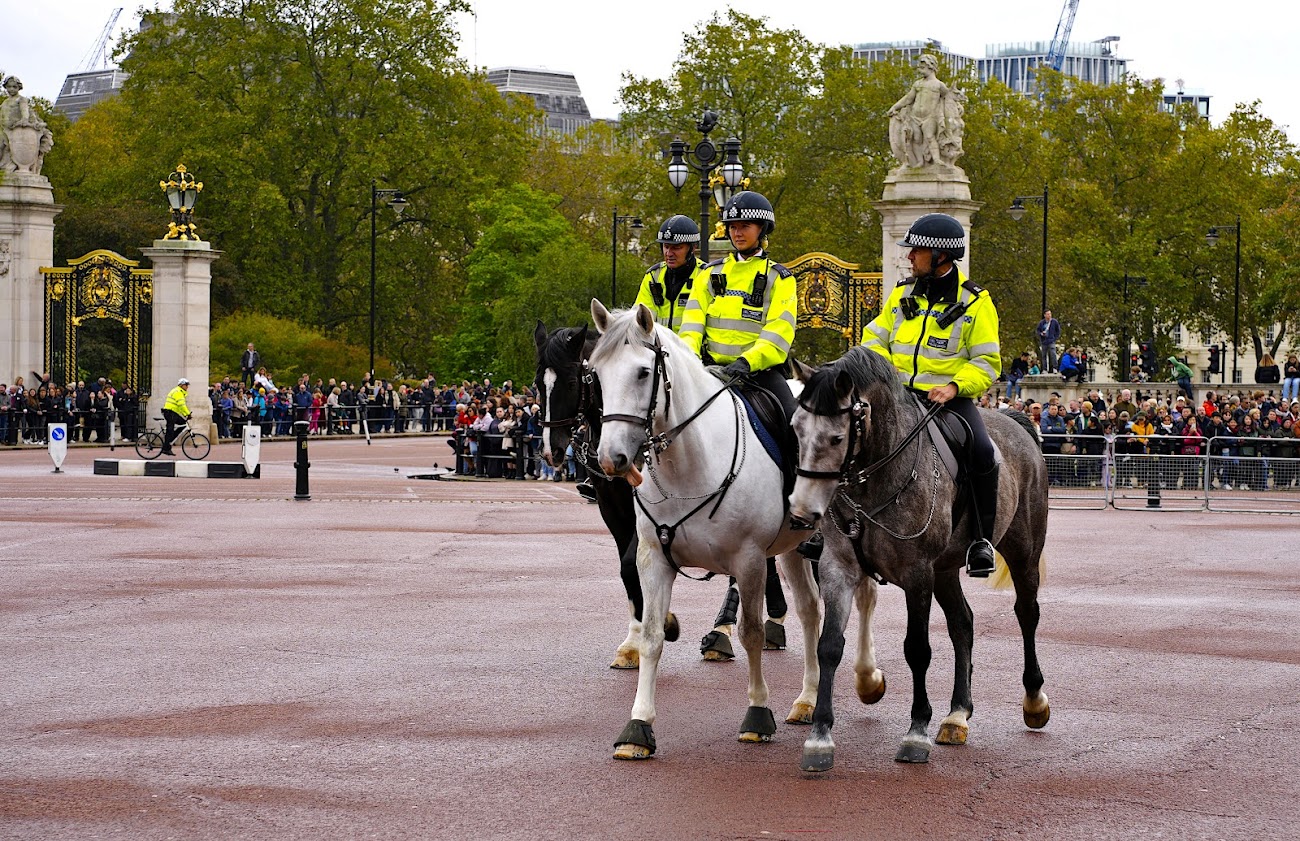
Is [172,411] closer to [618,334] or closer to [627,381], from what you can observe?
[618,334]

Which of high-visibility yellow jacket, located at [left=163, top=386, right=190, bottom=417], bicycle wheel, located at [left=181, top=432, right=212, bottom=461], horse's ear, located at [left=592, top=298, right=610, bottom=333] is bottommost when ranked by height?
bicycle wheel, located at [left=181, top=432, right=212, bottom=461]

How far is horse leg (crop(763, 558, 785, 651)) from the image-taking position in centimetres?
1072

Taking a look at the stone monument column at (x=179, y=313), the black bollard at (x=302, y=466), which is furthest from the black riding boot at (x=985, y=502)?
the stone monument column at (x=179, y=313)

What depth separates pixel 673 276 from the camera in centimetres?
1017

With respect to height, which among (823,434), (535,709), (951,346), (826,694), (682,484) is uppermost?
(951,346)

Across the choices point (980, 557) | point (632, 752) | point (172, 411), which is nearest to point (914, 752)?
point (980, 557)

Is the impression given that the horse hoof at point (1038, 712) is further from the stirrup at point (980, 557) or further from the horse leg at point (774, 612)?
the horse leg at point (774, 612)

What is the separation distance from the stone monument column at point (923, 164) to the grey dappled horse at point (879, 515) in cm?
2395

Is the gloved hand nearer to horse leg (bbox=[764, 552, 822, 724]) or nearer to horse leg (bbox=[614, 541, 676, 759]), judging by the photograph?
horse leg (bbox=[764, 552, 822, 724])

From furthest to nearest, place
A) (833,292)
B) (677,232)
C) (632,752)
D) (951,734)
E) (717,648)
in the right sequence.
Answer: (833,292) → (717,648) → (677,232) → (951,734) → (632,752)

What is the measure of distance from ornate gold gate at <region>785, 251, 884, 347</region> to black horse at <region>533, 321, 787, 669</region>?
23.1 meters

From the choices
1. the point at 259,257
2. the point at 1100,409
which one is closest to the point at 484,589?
the point at 1100,409

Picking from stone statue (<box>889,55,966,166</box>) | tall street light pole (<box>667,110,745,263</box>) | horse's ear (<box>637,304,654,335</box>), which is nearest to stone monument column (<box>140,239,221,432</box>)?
tall street light pole (<box>667,110,745,263</box>)

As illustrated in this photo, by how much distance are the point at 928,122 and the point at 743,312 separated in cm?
2359
